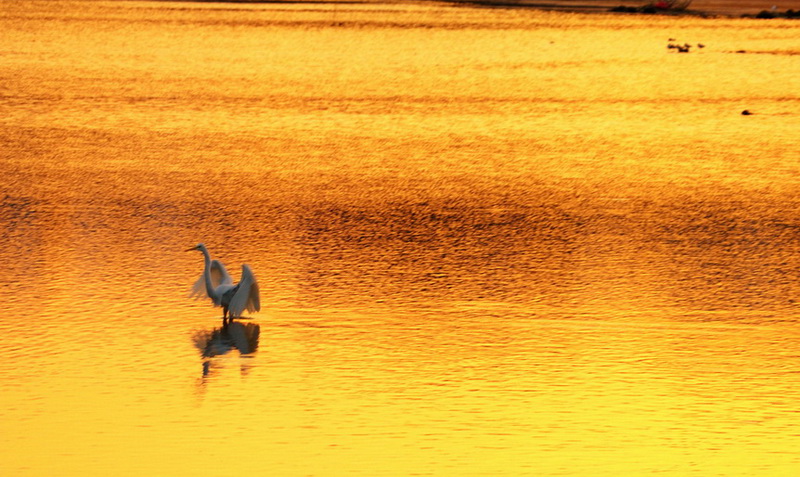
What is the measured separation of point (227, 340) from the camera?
11.3 meters

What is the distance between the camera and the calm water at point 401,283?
932cm

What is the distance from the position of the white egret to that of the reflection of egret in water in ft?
0.42

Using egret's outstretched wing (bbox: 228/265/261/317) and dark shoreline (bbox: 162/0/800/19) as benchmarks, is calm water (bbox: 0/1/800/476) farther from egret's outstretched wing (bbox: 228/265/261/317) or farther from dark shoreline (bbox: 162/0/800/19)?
dark shoreline (bbox: 162/0/800/19)

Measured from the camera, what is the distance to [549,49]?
4353 centimetres

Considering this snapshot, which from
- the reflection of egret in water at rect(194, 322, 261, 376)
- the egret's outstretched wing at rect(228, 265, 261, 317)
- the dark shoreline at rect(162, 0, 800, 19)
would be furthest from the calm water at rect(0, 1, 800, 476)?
the dark shoreline at rect(162, 0, 800, 19)

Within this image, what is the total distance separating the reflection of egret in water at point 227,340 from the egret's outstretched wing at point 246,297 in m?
0.14

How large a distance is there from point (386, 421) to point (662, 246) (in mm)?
6120

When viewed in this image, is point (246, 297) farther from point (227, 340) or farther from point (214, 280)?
point (214, 280)

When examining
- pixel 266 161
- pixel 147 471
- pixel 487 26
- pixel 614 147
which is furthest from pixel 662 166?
pixel 487 26

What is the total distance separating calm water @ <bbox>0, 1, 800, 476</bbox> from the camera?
932 cm

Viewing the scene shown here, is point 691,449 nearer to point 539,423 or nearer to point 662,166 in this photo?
point 539,423

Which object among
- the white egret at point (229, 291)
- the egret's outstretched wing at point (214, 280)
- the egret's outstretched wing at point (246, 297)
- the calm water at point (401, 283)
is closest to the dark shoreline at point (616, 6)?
the calm water at point (401, 283)

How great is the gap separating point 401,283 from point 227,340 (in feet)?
7.68

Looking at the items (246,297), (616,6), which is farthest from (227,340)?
(616,6)
